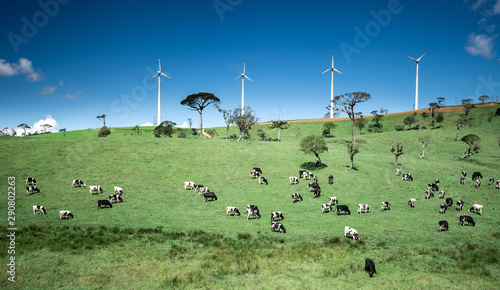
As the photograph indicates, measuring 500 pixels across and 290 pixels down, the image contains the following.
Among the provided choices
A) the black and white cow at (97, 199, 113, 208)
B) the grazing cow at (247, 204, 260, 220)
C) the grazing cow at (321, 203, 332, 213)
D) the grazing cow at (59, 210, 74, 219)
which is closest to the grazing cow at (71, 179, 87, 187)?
the black and white cow at (97, 199, 113, 208)

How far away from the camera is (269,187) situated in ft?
109

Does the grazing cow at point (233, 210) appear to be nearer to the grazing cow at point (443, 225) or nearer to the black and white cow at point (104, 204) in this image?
the black and white cow at point (104, 204)

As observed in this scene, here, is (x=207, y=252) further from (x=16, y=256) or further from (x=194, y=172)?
(x=194, y=172)

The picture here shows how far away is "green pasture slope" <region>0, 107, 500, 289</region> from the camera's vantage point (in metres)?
13.1

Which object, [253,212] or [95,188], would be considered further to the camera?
[95,188]

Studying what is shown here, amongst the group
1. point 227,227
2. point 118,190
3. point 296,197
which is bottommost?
point 227,227

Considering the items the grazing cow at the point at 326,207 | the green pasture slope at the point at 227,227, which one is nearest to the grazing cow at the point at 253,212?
the green pasture slope at the point at 227,227

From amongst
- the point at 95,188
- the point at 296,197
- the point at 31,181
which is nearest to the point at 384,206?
the point at 296,197

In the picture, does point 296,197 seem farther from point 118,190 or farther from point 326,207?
point 118,190

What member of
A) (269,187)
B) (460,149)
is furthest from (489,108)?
(269,187)

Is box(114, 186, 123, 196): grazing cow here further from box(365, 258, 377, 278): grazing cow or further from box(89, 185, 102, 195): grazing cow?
box(365, 258, 377, 278): grazing cow

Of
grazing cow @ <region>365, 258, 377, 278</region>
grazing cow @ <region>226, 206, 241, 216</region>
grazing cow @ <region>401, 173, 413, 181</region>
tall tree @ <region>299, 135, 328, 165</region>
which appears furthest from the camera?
tall tree @ <region>299, 135, 328, 165</region>

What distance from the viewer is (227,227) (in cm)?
2112

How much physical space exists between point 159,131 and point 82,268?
76.9 meters
